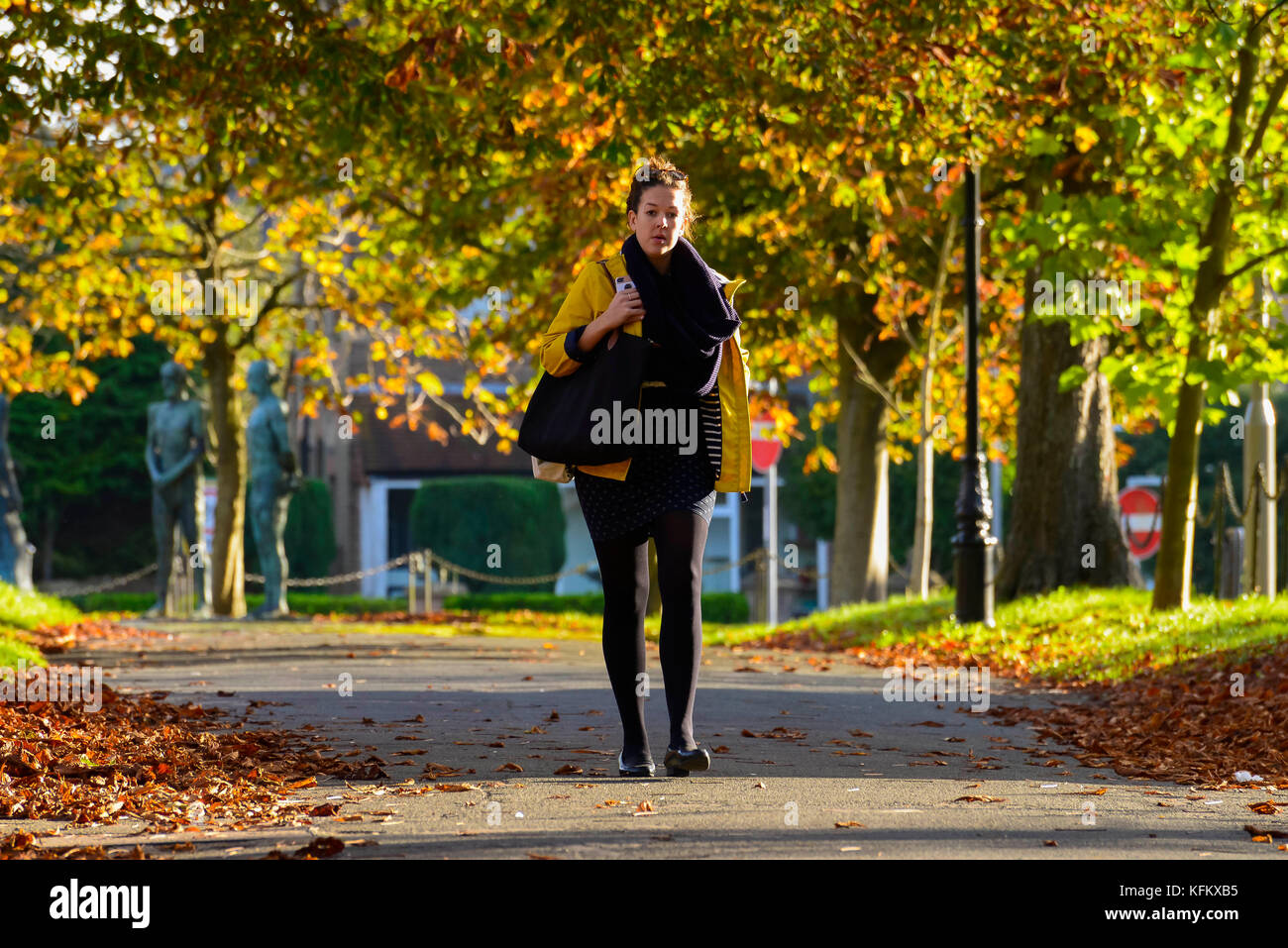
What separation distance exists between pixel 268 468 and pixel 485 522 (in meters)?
14.9

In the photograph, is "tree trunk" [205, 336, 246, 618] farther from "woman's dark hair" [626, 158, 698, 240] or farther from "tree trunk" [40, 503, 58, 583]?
"tree trunk" [40, 503, 58, 583]

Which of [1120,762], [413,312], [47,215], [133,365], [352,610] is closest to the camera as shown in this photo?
[1120,762]

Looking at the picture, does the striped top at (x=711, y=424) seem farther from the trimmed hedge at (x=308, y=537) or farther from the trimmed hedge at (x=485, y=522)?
the trimmed hedge at (x=308, y=537)

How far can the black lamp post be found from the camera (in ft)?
48.1

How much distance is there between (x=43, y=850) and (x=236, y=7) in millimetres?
7675

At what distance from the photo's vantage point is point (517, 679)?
1049 cm

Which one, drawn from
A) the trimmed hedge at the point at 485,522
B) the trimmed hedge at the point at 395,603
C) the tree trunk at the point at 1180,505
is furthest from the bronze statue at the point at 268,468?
the trimmed hedge at the point at 485,522

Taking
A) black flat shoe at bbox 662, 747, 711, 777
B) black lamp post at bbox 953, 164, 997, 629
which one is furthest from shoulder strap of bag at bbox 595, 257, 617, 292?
black lamp post at bbox 953, 164, 997, 629

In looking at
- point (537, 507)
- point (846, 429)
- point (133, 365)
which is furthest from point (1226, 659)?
point (133, 365)

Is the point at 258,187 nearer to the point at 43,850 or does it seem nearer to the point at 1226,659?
the point at 1226,659

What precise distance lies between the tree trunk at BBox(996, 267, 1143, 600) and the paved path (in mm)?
4788

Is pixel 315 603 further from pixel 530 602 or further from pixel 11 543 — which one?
pixel 11 543

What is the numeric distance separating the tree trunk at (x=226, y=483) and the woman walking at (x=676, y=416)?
16684mm

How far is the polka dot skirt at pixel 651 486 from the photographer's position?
5.76 metres
